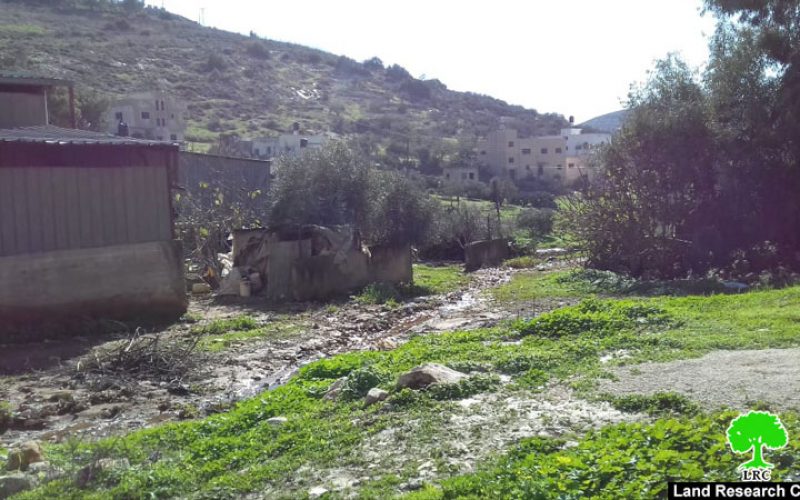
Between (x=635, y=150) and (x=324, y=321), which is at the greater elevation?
(x=635, y=150)

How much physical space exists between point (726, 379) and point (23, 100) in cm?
1569

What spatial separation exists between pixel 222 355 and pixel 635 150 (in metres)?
13.5

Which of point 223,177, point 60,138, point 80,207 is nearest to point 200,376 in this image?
point 80,207

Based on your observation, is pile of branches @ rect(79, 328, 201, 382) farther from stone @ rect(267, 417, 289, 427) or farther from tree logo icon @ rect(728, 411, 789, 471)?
tree logo icon @ rect(728, 411, 789, 471)

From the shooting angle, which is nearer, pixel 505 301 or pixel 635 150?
pixel 505 301

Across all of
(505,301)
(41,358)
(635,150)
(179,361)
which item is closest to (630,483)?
(179,361)

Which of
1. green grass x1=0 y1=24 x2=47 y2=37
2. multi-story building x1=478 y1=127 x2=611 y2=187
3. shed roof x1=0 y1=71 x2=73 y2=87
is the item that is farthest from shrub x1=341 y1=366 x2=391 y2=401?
green grass x1=0 y1=24 x2=47 y2=37

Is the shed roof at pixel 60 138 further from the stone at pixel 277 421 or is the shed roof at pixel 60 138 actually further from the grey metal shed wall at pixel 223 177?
the stone at pixel 277 421

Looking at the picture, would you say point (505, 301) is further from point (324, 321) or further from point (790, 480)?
point (790, 480)

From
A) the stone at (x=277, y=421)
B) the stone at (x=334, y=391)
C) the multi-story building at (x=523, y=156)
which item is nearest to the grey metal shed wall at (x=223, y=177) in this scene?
the stone at (x=334, y=391)

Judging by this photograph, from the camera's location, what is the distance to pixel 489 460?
5629 mm

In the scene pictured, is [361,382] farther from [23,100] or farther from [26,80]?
[23,100]

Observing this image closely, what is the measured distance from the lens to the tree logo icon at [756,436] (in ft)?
15.1

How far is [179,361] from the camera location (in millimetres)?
10930
